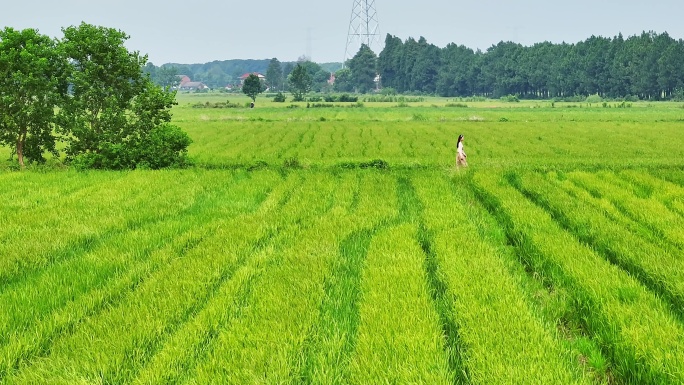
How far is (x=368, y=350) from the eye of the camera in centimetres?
437

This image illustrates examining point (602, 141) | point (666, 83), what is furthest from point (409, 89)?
point (602, 141)

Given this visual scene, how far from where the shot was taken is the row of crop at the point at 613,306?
421cm

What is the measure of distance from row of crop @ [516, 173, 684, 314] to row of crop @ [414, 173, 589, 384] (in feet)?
5.92

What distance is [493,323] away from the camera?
15.8 ft

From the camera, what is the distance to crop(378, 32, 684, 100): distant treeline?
95062mm

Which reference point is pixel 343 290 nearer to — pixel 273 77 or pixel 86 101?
pixel 86 101

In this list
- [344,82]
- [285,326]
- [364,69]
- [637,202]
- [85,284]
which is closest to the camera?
[285,326]

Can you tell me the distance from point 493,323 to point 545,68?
122 metres

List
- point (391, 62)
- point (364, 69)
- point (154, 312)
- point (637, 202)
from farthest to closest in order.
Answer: point (364, 69)
point (391, 62)
point (637, 202)
point (154, 312)

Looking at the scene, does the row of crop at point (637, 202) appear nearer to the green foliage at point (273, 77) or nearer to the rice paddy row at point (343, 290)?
the rice paddy row at point (343, 290)

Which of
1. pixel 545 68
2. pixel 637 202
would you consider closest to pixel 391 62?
pixel 545 68

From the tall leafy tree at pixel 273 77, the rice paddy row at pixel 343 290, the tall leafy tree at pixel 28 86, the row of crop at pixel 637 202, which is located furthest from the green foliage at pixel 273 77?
the rice paddy row at pixel 343 290

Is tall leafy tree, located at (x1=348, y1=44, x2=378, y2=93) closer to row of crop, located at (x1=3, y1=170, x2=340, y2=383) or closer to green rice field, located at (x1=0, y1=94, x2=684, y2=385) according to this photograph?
green rice field, located at (x1=0, y1=94, x2=684, y2=385)

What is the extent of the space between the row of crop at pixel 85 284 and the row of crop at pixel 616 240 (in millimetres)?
6738
